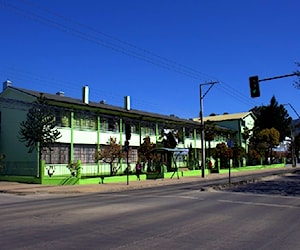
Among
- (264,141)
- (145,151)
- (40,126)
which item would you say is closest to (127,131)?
(145,151)

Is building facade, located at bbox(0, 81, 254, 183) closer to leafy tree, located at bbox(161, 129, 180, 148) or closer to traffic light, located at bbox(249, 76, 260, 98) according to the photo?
leafy tree, located at bbox(161, 129, 180, 148)

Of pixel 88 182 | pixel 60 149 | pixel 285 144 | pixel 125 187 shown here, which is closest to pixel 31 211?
pixel 125 187

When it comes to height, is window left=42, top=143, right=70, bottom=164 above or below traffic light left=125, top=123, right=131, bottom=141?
below

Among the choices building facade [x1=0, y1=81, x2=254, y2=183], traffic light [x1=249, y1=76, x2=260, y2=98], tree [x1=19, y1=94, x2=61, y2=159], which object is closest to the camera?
traffic light [x1=249, y1=76, x2=260, y2=98]

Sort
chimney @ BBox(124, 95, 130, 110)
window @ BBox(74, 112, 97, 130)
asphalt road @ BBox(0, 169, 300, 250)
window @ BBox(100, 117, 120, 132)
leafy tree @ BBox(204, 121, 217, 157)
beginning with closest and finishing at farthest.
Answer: asphalt road @ BBox(0, 169, 300, 250) < window @ BBox(74, 112, 97, 130) < window @ BBox(100, 117, 120, 132) < chimney @ BBox(124, 95, 130, 110) < leafy tree @ BBox(204, 121, 217, 157)

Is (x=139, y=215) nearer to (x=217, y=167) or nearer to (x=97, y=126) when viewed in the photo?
(x=97, y=126)

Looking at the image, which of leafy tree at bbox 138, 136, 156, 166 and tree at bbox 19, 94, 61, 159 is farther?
leafy tree at bbox 138, 136, 156, 166

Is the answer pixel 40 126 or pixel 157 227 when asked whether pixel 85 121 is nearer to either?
pixel 40 126

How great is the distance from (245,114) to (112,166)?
44.7 m

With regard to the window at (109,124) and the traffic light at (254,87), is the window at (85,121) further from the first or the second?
the traffic light at (254,87)

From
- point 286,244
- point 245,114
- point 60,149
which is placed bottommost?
point 286,244

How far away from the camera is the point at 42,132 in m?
30.4

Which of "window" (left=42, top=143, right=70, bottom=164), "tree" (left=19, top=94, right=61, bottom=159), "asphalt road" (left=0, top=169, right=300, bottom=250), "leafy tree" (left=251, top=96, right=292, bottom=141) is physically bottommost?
"asphalt road" (left=0, top=169, right=300, bottom=250)

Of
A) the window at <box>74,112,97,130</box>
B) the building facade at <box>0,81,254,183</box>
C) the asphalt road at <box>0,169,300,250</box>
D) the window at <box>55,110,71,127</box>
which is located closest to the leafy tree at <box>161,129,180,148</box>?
the building facade at <box>0,81,254,183</box>
